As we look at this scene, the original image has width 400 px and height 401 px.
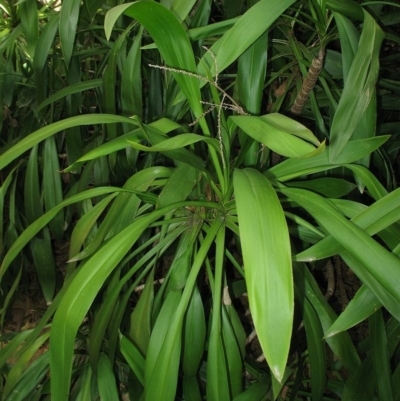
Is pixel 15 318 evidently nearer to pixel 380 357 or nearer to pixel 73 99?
pixel 73 99

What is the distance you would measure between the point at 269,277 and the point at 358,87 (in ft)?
0.88

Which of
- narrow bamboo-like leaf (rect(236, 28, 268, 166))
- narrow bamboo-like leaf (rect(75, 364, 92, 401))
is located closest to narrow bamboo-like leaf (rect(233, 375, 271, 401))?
narrow bamboo-like leaf (rect(75, 364, 92, 401))

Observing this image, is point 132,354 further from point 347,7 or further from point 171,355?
point 347,7

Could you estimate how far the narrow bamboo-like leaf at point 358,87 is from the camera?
1.83 ft

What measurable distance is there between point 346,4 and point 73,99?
2.01 ft

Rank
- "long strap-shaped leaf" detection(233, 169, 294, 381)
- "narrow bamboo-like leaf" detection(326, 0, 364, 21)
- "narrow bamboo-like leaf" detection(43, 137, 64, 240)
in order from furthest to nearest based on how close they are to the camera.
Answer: "narrow bamboo-like leaf" detection(43, 137, 64, 240) → "narrow bamboo-like leaf" detection(326, 0, 364, 21) → "long strap-shaped leaf" detection(233, 169, 294, 381)

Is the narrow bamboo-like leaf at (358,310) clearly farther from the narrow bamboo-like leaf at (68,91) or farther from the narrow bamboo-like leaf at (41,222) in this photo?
the narrow bamboo-like leaf at (68,91)

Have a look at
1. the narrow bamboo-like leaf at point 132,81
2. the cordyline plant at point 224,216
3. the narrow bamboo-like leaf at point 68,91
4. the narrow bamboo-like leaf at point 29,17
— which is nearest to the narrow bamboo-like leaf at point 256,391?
the cordyline plant at point 224,216

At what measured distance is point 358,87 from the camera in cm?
57

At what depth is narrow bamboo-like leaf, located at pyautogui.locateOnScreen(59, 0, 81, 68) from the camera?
80cm

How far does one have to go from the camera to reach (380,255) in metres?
0.49

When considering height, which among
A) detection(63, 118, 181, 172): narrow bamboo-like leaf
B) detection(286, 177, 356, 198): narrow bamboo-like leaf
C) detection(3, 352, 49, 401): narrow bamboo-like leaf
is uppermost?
detection(63, 118, 181, 172): narrow bamboo-like leaf

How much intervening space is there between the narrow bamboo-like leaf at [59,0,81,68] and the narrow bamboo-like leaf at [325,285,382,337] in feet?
1.90

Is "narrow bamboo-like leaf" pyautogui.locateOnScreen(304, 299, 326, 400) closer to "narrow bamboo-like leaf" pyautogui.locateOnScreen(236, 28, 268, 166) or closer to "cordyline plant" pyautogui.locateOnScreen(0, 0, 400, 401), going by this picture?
"cordyline plant" pyautogui.locateOnScreen(0, 0, 400, 401)
